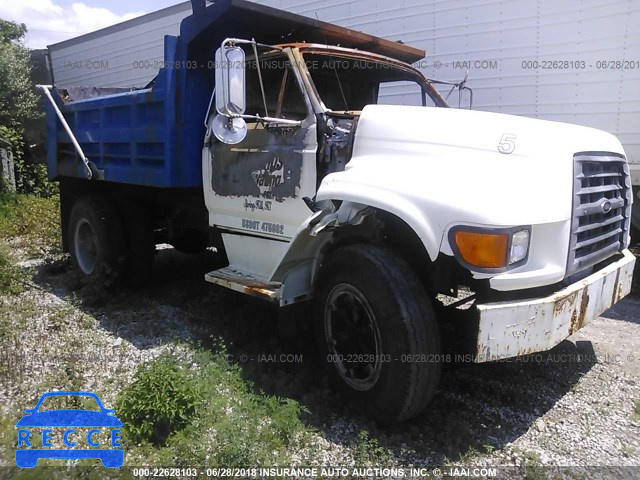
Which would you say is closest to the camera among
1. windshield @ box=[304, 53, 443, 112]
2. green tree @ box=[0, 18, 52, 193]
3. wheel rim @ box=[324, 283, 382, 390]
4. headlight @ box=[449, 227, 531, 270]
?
headlight @ box=[449, 227, 531, 270]

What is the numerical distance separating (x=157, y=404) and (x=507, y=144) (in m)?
2.38

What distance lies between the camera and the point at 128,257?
5.39 m

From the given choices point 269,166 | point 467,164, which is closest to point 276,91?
point 269,166

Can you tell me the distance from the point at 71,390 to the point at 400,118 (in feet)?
8.66

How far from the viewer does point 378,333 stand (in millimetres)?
2990

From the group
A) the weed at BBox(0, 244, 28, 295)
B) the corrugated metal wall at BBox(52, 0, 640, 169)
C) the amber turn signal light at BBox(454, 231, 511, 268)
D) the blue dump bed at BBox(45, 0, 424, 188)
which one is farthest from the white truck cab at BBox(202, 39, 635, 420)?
the weed at BBox(0, 244, 28, 295)

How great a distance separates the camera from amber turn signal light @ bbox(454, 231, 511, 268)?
2.60 metres

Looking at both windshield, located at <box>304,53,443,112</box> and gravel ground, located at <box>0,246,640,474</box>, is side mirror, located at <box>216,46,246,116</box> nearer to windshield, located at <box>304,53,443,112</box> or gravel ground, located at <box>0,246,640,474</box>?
windshield, located at <box>304,53,443,112</box>

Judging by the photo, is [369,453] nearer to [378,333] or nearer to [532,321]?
[378,333]

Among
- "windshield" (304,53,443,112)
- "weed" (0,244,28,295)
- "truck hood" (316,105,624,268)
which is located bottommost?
"weed" (0,244,28,295)

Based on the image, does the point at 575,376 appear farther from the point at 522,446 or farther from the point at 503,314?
the point at 503,314

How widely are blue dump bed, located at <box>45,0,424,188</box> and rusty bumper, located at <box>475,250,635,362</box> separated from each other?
282 cm

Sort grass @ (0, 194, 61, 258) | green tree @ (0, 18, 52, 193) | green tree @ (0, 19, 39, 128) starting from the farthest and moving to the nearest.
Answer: green tree @ (0, 19, 39, 128) < green tree @ (0, 18, 52, 193) < grass @ (0, 194, 61, 258)

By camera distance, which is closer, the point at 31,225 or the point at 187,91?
the point at 187,91
